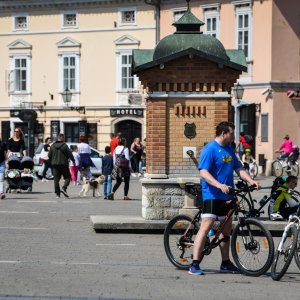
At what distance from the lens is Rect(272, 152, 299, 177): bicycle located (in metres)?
40.9

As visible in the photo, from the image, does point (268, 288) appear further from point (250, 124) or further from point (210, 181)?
point (250, 124)

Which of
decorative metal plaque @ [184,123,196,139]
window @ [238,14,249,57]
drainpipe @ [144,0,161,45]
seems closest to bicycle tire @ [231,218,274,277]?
decorative metal plaque @ [184,123,196,139]

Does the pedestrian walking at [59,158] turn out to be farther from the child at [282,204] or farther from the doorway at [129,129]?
the doorway at [129,129]

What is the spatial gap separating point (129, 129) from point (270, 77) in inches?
419

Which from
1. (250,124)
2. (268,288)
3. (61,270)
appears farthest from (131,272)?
(250,124)

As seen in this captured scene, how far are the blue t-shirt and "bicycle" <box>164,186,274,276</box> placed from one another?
20cm

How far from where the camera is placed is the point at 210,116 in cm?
1862

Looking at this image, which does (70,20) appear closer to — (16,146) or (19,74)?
(19,74)

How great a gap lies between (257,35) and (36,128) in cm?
1430

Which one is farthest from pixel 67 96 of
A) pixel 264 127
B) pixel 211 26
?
pixel 264 127

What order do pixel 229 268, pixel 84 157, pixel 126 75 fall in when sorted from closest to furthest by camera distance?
pixel 229 268
pixel 84 157
pixel 126 75

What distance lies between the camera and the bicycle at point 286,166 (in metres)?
40.9

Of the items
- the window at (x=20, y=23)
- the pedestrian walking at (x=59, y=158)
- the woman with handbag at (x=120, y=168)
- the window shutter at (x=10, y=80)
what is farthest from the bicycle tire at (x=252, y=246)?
the window at (x=20, y=23)

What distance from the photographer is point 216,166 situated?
44.0ft
